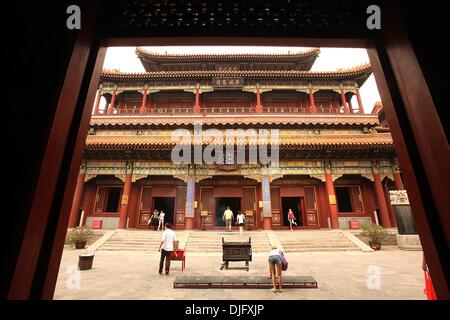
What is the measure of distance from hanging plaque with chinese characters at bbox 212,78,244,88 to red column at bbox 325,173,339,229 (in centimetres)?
957

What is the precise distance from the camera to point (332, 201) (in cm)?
1288

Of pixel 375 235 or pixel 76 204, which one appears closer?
pixel 375 235

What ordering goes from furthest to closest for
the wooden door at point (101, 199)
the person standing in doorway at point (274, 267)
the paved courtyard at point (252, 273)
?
the wooden door at point (101, 199)
the person standing in doorway at point (274, 267)
the paved courtyard at point (252, 273)

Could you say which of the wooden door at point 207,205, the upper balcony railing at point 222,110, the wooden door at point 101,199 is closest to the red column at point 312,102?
Answer: the upper balcony railing at point 222,110

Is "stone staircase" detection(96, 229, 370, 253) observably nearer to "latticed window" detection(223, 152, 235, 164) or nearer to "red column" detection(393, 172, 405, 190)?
"latticed window" detection(223, 152, 235, 164)

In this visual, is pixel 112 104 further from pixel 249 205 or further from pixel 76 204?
pixel 249 205

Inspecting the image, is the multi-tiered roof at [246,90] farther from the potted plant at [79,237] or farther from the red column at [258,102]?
the potted plant at [79,237]

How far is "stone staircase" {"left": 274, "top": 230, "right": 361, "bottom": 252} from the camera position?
10055 mm

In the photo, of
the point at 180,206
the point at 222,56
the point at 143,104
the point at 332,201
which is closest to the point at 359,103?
the point at 332,201

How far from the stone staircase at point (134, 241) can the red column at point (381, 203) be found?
1105 centimetres

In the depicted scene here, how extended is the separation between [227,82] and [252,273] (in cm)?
1505

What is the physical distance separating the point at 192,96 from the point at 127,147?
7.96m

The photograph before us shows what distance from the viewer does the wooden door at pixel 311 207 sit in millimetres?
13688

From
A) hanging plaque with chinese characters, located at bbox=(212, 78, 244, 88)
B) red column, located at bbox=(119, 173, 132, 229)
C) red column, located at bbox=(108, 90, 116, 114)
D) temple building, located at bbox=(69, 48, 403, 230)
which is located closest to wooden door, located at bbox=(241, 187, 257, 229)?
temple building, located at bbox=(69, 48, 403, 230)
